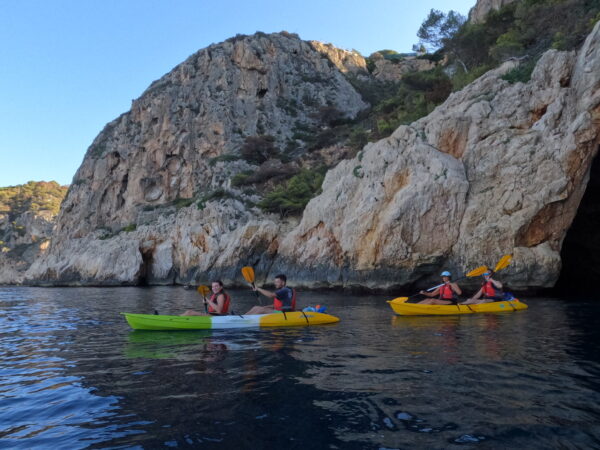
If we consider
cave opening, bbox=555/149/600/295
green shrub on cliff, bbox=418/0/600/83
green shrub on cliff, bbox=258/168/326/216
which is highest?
green shrub on cliff, bbox=418/0/600/83

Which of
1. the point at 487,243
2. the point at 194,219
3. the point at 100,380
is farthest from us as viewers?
the point at 194,219

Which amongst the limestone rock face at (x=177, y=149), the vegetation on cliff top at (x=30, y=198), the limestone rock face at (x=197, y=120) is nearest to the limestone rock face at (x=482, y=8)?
the limestone rock face at (x=177, y=149)

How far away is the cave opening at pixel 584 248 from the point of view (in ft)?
63.4

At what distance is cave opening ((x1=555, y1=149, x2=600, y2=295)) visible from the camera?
63.4 ft

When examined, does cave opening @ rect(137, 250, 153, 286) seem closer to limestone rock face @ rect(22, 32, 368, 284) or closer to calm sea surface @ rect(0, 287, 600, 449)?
limestone rock face @ rect(22, 32, 368, 284)

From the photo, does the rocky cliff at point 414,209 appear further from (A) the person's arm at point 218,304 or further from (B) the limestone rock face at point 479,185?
(A) the person's arm at point 218,304

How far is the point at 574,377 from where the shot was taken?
5219 millimetres

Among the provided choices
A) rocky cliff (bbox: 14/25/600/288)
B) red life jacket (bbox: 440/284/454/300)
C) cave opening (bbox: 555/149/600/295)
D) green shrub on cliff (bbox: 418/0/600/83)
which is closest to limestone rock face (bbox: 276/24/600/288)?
rocky cliff (bbox: 14/25/600/288)

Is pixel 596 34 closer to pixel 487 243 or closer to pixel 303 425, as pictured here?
pixel 487 243

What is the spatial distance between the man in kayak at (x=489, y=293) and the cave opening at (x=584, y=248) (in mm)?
7939

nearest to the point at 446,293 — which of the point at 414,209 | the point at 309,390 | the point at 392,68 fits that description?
the point at 414,209

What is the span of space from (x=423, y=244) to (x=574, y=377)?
13.1 m

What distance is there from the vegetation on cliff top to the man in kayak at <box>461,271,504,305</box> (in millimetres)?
91613

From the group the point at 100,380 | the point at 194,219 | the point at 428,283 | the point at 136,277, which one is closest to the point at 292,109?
the point at 194,219
